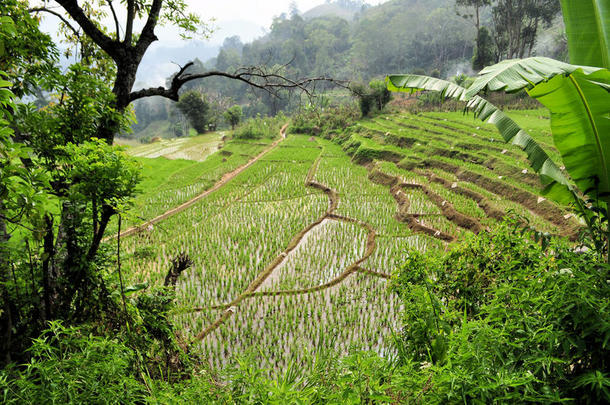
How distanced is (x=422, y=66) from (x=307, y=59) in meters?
21.8

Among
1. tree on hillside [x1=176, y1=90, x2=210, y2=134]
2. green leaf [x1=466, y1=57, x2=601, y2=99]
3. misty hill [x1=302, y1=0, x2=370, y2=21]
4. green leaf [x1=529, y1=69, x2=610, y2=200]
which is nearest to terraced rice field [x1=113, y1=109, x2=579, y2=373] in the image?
green leaf [x1=466, y1=57, x2=601, y2=99]

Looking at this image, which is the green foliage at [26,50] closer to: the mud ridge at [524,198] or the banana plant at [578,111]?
the banana plant at [578,111]

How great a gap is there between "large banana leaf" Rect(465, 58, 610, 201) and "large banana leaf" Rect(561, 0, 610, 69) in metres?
0.44

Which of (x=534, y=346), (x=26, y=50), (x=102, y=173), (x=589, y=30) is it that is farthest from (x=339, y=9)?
(x=534, y=346)

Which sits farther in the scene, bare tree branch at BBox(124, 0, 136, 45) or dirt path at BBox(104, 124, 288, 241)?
dirt path at BBox(104, 124, 288, 241)

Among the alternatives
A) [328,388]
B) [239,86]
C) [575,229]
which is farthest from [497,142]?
[239,86]

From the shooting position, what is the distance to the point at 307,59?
58.9m

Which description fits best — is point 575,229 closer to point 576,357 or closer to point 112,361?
point 576,357

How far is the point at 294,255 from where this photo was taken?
21.6 ft

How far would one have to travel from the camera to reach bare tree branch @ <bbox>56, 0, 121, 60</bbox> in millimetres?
2762

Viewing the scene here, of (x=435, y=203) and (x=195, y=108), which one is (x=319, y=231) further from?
(x=195, y=108)

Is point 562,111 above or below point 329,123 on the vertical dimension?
below

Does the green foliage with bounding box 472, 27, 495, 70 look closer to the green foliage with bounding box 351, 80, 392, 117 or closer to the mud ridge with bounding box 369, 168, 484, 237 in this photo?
the green foliage with bounding box 351, 80, 392, 117

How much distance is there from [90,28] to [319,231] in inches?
237
